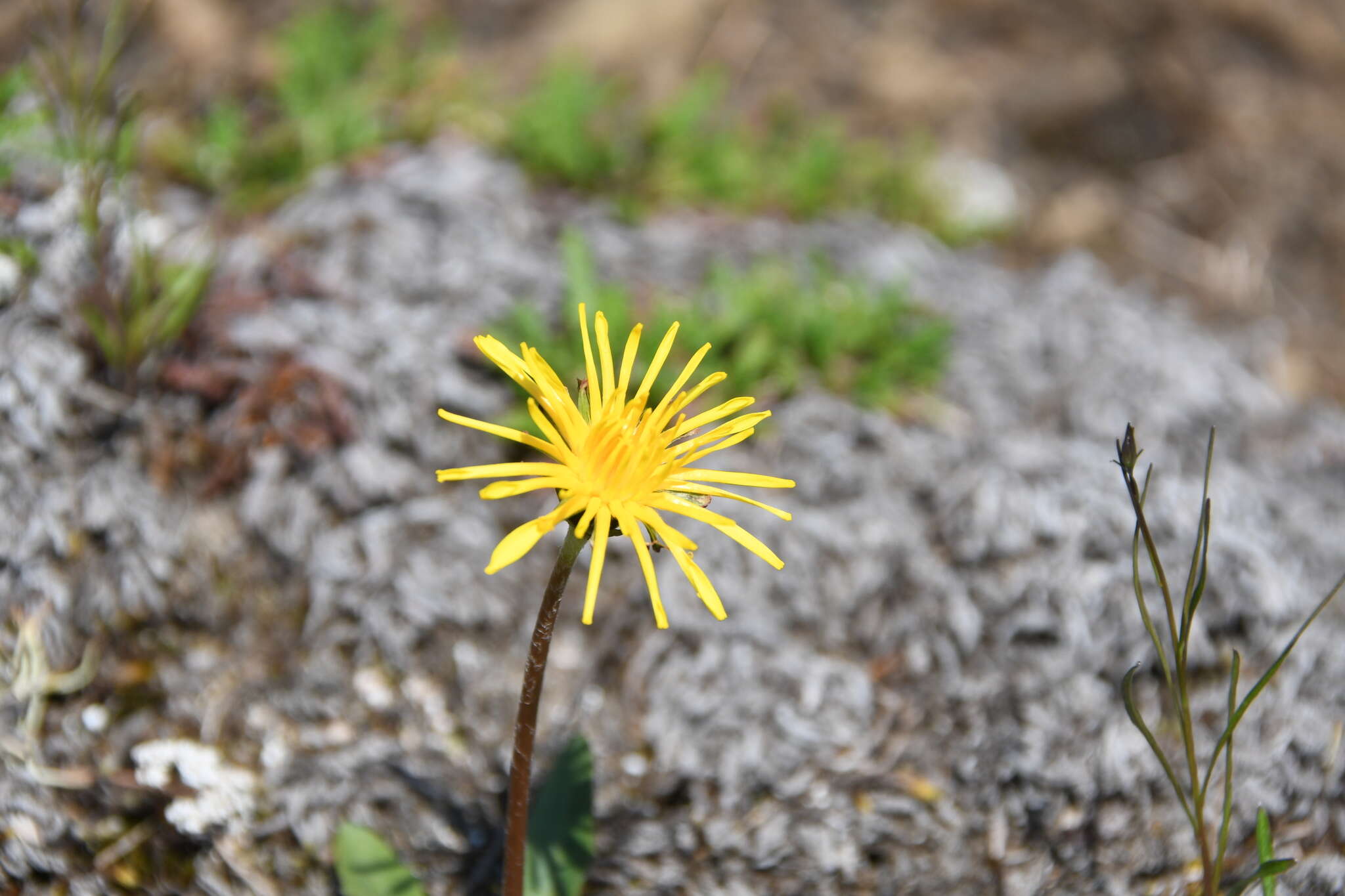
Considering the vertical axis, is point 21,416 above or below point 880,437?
below

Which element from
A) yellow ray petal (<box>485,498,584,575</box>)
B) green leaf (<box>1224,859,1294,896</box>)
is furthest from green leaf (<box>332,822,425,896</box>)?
green leaf (<box>1224,859,1294,896</box>)

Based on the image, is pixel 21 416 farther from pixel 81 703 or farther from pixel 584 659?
pixel 584 659

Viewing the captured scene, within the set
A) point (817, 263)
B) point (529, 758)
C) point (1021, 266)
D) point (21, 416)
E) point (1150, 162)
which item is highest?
point (1150, 162)

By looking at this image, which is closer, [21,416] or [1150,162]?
[21,416]

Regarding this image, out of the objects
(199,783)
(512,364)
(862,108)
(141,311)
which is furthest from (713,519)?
(862,108)

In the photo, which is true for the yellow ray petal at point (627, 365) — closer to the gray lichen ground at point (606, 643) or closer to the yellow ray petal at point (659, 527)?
the yellow ray petal at point (659, 527)

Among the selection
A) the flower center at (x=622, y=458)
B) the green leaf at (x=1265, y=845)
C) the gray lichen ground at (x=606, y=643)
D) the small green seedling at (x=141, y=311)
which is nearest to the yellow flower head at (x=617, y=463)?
the flower center at (x=622, y=458)

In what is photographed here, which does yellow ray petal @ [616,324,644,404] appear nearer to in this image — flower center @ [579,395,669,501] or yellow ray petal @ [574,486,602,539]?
flower center @ [579,395,669,501]

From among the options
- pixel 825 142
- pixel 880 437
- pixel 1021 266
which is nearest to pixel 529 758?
pixel 880 437
